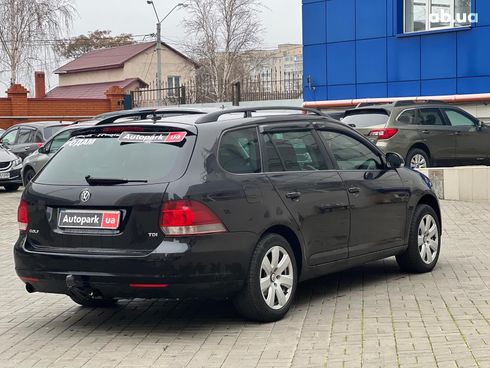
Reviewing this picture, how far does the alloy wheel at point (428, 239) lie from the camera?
8734mm

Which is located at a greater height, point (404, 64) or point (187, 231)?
point (404, 64)

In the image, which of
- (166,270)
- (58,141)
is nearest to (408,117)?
(58,141)

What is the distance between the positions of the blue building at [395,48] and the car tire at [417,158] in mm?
7199

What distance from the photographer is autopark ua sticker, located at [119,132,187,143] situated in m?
6.62

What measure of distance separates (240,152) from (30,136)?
17325mm

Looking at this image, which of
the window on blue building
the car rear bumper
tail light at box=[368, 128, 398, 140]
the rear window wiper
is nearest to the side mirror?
the car rear bumper

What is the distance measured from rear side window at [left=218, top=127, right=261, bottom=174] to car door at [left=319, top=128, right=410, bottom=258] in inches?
37.0

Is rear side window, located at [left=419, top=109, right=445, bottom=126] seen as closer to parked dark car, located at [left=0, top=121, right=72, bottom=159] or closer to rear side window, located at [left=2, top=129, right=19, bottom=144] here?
parked dark car, located at [left=0, top=121, right=72, bottom=159]

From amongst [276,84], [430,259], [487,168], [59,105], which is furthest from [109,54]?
[430,259]

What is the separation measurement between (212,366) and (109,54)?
2722 inches

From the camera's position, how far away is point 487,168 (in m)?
16.1

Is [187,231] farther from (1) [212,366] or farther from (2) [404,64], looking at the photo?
(2) [404,64]

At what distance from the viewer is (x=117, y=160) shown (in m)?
6.70

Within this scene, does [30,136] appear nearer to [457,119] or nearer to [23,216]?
[457,119]
